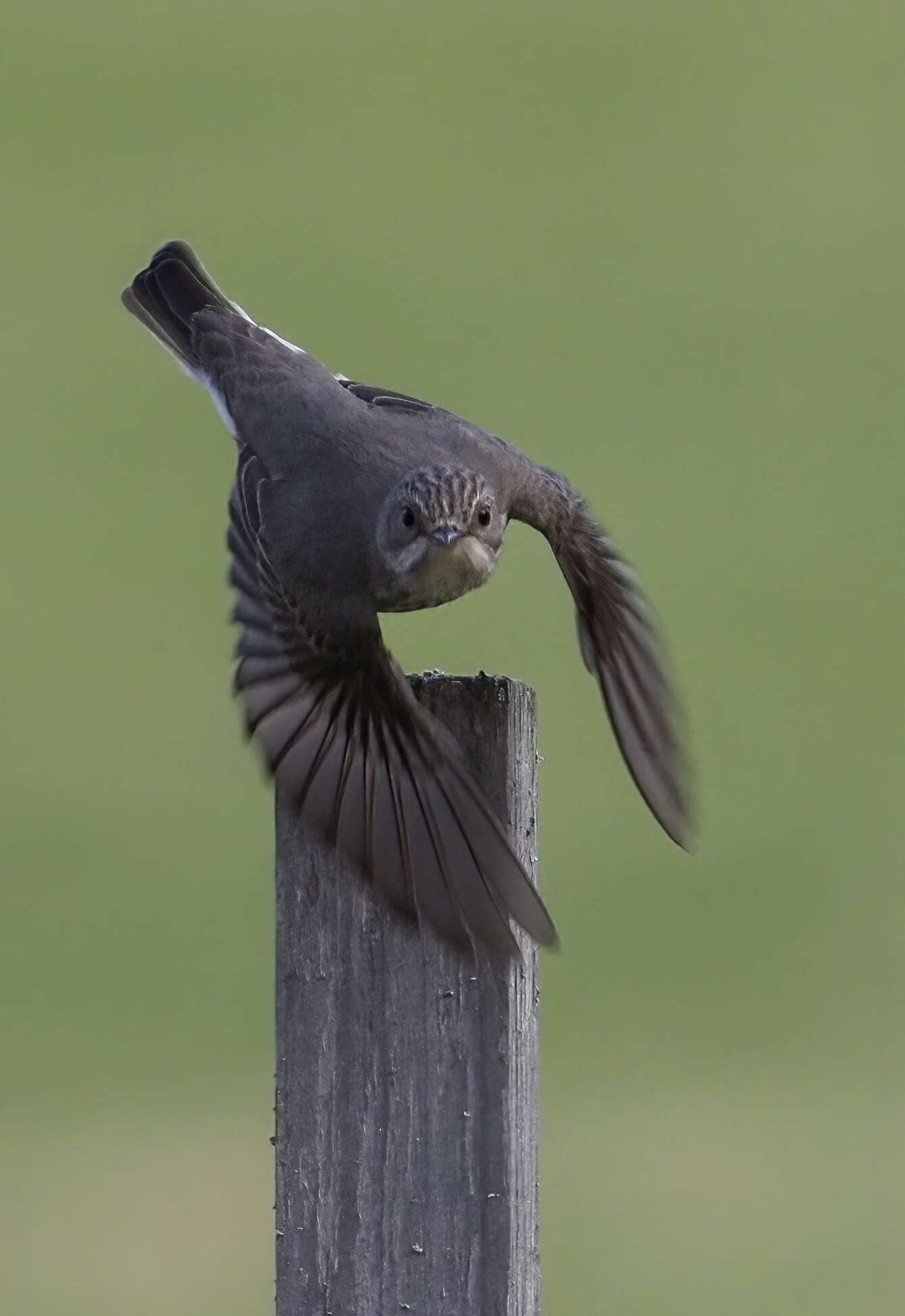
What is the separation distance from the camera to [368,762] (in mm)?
2967

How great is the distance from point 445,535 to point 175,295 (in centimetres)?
216

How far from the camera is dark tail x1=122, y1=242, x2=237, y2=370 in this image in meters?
5.04

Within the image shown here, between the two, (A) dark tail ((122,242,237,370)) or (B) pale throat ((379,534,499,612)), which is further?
(A) dark tail ((122,242,237,370))

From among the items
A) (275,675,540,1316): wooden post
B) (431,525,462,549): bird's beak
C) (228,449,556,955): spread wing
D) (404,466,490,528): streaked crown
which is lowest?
(275,675,540,1316): wooden post

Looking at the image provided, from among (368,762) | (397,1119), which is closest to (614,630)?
(368,762)

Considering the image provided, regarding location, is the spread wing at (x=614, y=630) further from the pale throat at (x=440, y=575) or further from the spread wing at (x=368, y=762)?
the spread wing at (x=368, y=762)

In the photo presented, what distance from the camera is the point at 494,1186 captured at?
6.97 feet

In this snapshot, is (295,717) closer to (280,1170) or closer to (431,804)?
(431,804)

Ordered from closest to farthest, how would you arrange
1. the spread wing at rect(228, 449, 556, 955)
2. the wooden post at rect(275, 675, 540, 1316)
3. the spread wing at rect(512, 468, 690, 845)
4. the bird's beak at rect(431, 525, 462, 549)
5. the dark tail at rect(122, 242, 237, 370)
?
1. the wooden post at rect(275, 675, 540, 1316)
2. the spread wing at rect(228, 449, 556, 955)
3. the spread wing at rect(512, 468, 690, 845)
4. the bird's beak at rect(431, 525, 462, 549)
5. the dark tail at rect(122, 242, 237, 370)

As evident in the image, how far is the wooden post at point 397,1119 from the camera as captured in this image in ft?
7.00

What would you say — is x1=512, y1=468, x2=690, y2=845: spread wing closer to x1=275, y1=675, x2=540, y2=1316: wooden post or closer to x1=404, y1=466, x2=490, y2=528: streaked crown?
x1=404, y1=466, x2=490, y2=528: streaked crown

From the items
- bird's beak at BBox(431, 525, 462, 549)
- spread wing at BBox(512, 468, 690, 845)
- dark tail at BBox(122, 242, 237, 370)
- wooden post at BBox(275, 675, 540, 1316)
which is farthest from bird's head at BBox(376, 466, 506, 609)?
dark tail at BBox(122, 242, 237, 370)

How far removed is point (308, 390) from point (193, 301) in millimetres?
1110

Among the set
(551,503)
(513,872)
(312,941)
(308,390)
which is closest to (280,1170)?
(312,941)
